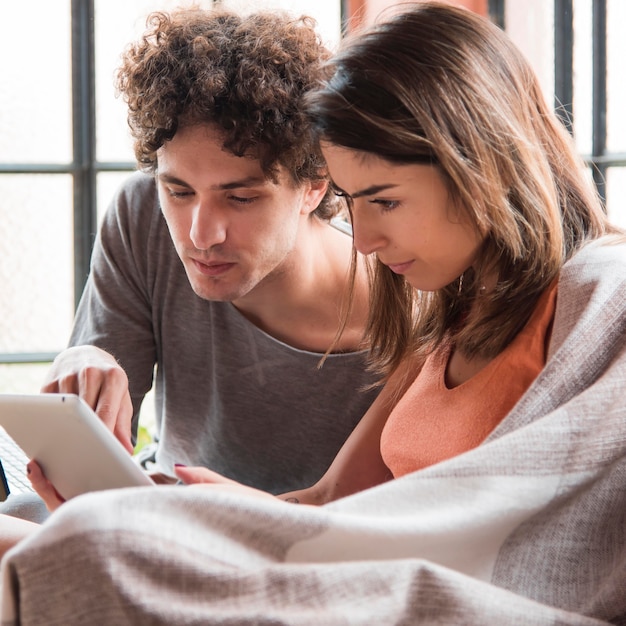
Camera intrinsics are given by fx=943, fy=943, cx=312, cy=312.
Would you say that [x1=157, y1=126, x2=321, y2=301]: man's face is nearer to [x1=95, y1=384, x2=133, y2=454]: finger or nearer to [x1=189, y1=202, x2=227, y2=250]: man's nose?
[x1=189, y1=202, x2=227, y2=250]: man's nose

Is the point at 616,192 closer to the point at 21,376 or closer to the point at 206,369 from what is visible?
the point at 206,369

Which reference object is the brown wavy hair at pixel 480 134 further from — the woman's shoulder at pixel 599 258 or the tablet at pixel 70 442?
the tablet at pixel 70 442

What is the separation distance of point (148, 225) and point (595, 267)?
0.96 meters

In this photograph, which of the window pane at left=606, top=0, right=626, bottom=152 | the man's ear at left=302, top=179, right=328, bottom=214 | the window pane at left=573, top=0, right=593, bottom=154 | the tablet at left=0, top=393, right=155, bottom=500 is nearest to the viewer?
the tablet at left=0, top=393, right=155, bottom=500

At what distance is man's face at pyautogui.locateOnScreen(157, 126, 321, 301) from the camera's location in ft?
4.85

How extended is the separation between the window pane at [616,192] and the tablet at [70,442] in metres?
1.99

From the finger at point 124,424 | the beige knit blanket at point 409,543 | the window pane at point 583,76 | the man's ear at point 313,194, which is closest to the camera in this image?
the beige knit blanket at point 409,543

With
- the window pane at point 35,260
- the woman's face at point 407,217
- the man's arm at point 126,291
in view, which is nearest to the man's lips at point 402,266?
the woman's face at point 407,217

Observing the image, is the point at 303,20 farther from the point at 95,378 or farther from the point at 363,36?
the point at 95,378

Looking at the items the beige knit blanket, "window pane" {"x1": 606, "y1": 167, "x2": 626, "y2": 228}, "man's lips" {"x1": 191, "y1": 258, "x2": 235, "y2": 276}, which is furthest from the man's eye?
"window pane" {"x1": 606, "y1": 167, "x2": 626, "y2": 228}

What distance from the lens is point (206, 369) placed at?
1729 mm

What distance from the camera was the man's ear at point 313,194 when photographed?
163 cm

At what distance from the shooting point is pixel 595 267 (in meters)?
1.03

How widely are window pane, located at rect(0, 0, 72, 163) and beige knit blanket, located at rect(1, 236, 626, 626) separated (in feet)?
8.03
